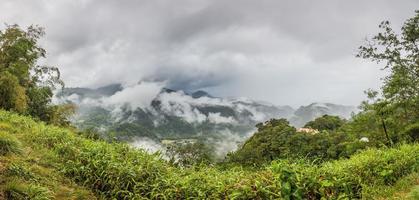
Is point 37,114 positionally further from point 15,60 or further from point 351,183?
point 351,183

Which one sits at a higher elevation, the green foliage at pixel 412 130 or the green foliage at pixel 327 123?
the green foliage at pixel 327 123

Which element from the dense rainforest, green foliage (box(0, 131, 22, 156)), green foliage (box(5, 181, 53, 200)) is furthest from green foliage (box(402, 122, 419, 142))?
green foliage (box(5, 181, 53, 200))

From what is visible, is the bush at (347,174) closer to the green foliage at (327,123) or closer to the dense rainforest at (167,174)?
the dense rainforest at (167,174)

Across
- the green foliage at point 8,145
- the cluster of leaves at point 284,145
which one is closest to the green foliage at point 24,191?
the green foliage at point 8,145

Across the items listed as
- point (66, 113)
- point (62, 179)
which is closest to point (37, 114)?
point (66, 113)

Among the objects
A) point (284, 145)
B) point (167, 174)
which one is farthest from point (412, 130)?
Result: point (284, 145)

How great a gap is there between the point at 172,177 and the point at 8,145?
Answer: 14.1 feet

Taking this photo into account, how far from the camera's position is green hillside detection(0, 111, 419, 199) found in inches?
361

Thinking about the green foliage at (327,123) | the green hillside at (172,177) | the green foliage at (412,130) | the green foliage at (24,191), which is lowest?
the green foliage at (24,191)

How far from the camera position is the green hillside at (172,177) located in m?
9.17

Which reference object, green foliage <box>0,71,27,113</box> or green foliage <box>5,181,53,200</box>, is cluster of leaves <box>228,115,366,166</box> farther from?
green foliage <box>5,181,53,200</box>

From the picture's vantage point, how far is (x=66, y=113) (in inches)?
1948

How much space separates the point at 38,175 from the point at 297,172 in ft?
18.8

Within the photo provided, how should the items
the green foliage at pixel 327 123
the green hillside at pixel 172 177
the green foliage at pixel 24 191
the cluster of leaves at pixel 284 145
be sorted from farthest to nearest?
1. the green foliage at pixel 327 123
2. the cluster of leaves at pixel 284 145
3. the green hillside at pixel 172 177
4. the green foliage at pixel 24 191
